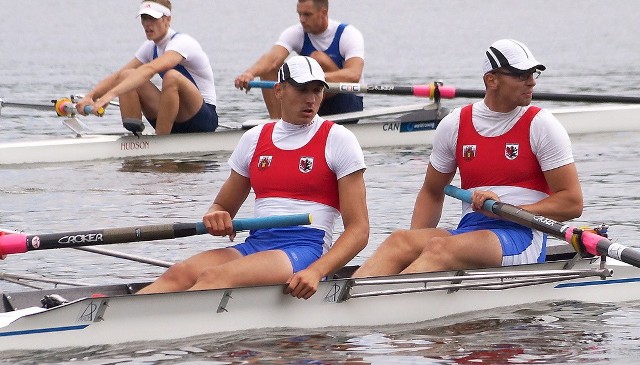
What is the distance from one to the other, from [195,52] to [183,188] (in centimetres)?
184

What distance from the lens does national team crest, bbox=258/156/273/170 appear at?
745cm

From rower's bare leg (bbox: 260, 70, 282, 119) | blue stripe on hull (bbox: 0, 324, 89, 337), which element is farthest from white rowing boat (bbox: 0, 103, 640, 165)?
blue stripe on hull (bbox: 0, 324, 89, 337)

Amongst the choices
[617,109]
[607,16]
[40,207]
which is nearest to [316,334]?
[40,207]

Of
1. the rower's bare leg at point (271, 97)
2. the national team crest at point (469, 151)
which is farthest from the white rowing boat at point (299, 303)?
the rower's bare leg at point (271, 97)

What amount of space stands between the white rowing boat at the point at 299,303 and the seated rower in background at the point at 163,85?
658 cm

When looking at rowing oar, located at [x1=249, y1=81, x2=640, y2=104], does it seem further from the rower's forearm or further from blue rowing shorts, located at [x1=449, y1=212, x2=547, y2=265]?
the rower's forearm

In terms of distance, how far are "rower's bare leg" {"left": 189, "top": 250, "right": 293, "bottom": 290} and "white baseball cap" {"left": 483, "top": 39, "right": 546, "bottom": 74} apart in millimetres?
1622

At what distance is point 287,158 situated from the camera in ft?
24.3

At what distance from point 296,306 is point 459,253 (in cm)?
94

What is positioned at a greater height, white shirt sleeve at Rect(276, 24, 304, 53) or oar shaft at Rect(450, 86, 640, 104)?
white shirt sleeve at Rect(276, 24, 304, 53)

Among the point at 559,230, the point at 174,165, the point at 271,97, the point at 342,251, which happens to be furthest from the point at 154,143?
the point at 559,230

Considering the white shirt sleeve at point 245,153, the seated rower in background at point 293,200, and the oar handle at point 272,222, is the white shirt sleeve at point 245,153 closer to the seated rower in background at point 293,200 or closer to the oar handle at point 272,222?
the seated rower in background at point 293,200

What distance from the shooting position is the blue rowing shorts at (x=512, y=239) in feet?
25.0

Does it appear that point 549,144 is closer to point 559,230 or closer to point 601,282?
point 559,230
